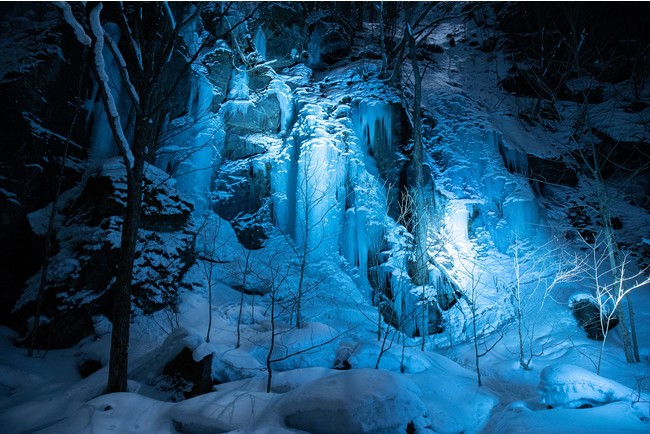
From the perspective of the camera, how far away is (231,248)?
36.2 feet

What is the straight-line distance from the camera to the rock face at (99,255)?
6.26 meters

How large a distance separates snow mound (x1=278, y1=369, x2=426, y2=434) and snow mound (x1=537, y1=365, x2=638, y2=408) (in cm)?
222

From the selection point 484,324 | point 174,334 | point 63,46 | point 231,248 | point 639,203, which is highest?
point 63,46

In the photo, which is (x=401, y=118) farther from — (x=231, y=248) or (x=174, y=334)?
(x=174, y=334)

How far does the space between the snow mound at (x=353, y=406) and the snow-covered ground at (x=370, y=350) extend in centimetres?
1

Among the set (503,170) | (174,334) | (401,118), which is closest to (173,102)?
(401,118)

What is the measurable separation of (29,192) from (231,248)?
5.60 m

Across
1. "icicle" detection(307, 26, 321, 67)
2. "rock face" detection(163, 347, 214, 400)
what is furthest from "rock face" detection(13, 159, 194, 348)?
"icicle" detection(307, 26, 321, 67)

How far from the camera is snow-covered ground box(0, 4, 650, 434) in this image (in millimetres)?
3174

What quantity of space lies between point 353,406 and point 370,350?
7.91 ft

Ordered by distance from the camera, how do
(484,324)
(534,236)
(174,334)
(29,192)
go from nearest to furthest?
(174,334), (29,192), (484,324), (534,236)

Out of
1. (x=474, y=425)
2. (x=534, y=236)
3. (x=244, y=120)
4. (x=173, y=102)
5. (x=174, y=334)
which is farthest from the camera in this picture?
(x=244, y=120)

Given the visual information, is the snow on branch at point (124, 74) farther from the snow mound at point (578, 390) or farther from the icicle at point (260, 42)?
the icicle at point (260, 42)

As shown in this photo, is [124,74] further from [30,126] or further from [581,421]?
[30,126]
